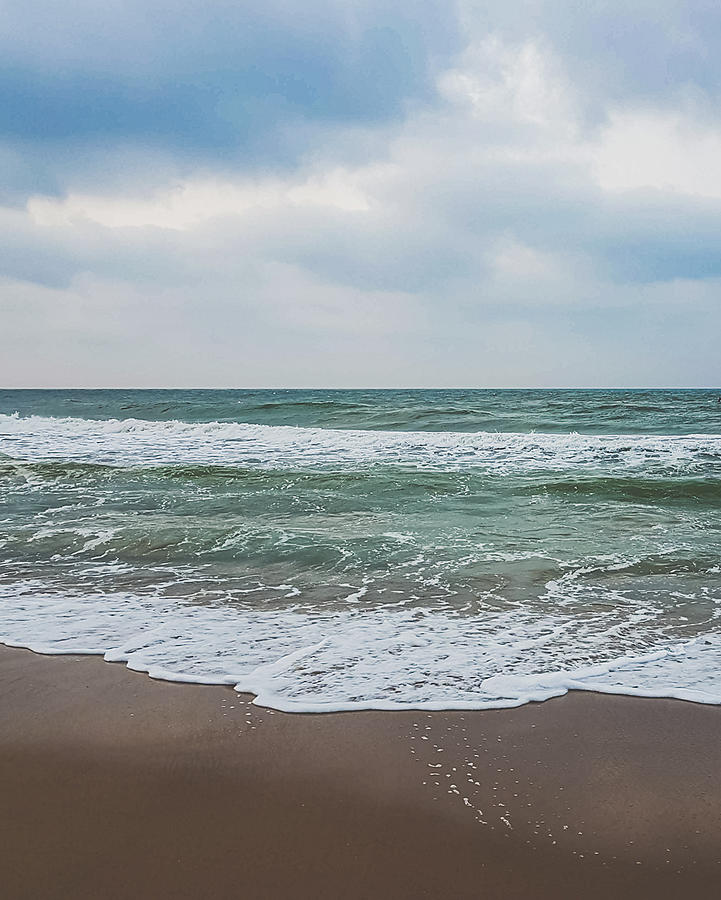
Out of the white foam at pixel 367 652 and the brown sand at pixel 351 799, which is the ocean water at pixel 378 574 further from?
the brown sand at pixel 351 799

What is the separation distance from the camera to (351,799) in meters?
2.30

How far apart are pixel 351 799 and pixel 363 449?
41.0 feet

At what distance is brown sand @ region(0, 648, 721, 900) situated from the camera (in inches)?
74.7

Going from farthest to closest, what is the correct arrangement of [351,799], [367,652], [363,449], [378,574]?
[363,449] → [378,574] → [367,652] → [351,799]

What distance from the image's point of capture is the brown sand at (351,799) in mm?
1897

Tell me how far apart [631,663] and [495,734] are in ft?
3.66

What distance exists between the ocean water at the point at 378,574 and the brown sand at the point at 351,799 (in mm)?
283

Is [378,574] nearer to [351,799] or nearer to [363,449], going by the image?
[351,799]

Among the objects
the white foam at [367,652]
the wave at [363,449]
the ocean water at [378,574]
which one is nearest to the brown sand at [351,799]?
the white foam at [367,652]

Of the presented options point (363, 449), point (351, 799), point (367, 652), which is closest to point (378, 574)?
point (367, 652)

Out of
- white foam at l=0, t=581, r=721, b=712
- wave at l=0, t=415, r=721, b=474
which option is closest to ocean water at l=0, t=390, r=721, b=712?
white foam at l=0, t=581, r=721, b=712

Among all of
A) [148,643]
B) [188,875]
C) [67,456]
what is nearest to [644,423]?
[67,456]

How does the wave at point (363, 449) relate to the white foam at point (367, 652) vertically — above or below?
above

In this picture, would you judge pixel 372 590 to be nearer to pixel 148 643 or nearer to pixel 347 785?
Answer: pixel 148 643
